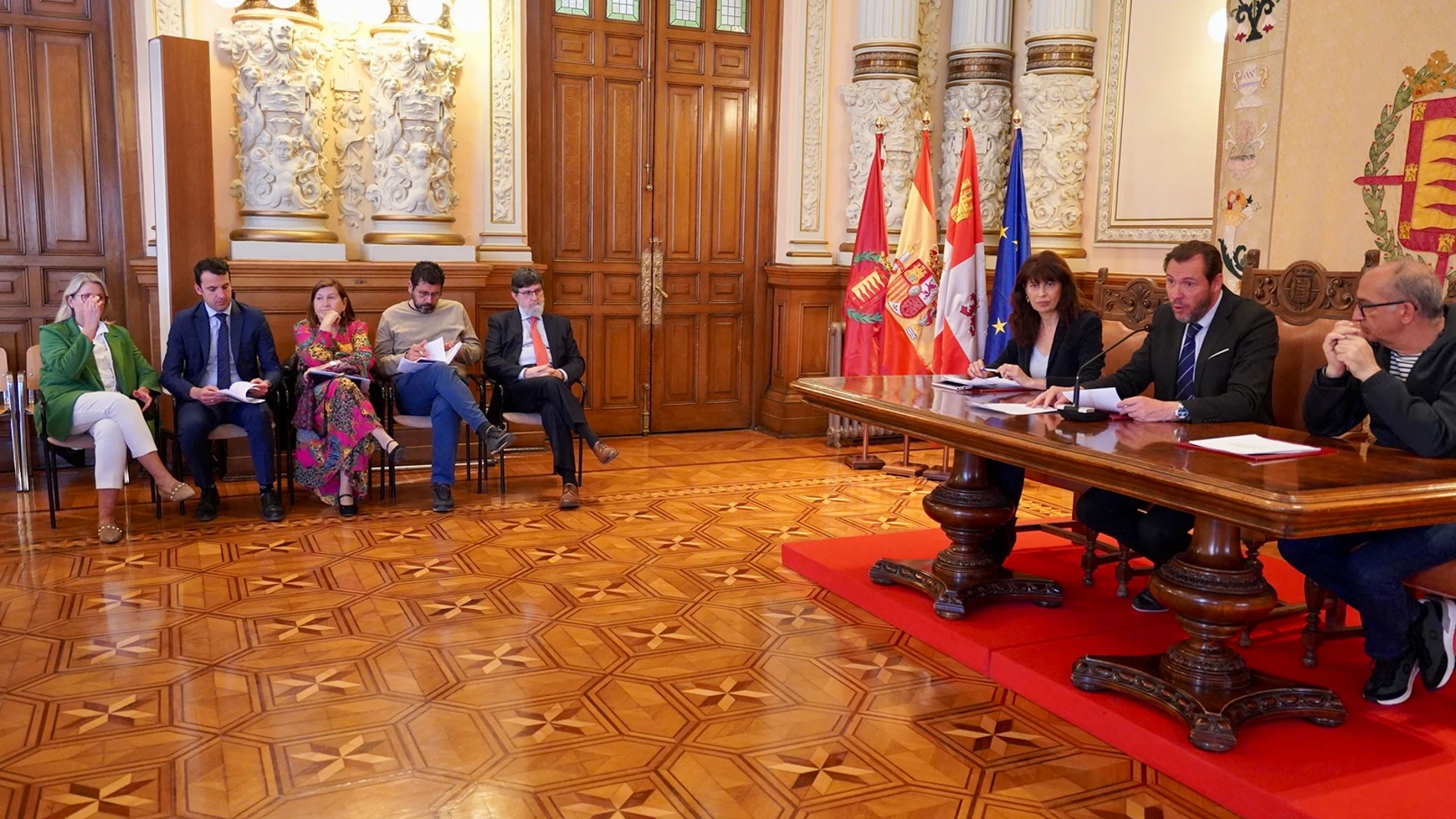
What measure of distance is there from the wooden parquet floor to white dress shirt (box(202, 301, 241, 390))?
635 millimetres

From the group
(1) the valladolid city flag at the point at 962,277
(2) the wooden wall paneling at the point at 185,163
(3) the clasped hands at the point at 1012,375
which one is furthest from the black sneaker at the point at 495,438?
(1) the valladolid city flag at the point at 962,277

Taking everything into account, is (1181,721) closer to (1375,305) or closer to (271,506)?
(1375,305)

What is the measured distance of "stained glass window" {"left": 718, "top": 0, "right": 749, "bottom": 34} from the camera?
7.38m

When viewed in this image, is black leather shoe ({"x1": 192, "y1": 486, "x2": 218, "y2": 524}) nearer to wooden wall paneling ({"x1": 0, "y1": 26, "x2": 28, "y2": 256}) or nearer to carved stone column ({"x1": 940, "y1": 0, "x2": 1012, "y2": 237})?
wooden wall paneling ({"x1": 0, "y1": 26, "x2": 28, "y2": 256})

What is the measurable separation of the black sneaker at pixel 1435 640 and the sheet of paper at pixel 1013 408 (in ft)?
3.66

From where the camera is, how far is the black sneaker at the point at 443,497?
17.5ft

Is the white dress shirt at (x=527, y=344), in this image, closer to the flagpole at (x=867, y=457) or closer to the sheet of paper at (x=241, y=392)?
the sheet of paper at (x=241, y=392)

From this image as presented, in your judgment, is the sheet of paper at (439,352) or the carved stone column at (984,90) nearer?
the sheet of paper at (439,352)

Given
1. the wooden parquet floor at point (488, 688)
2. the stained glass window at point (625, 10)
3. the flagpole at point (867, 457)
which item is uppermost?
the stained glass window at point (625, 10)

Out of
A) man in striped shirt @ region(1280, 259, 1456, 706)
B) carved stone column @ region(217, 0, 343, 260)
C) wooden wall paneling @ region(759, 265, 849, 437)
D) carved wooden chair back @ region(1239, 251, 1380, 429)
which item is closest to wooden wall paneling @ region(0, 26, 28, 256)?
carved stone column @ region(217, 0, 343, 260)

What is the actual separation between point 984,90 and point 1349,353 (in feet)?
16.3

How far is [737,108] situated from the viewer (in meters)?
7.51

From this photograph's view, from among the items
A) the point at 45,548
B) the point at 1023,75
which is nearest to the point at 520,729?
the point at 45,548

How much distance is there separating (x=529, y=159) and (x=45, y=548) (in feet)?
11.5
